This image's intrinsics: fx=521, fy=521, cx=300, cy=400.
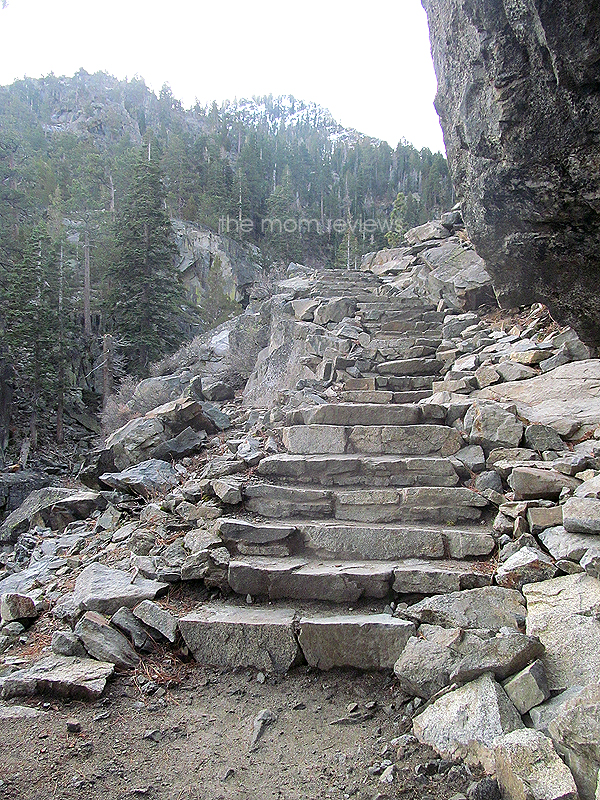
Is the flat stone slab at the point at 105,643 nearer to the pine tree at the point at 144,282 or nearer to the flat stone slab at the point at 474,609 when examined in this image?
the flat stone slab at the point at 474,609

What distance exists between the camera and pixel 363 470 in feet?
20.2

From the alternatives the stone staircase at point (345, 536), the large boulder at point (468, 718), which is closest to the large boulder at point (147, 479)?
the stone staircase at point (345, 536)

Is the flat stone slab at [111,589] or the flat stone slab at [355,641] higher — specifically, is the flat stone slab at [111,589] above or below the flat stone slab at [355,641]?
above

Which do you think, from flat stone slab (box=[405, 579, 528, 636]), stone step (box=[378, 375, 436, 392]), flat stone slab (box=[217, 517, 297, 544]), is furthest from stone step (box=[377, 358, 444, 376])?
flat stone slab (box=[405, 579, 528, 636])

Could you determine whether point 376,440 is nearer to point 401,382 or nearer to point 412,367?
point 401,382

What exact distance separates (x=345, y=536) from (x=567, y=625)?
2232 millimetres

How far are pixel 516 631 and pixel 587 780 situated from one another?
45.5 inches

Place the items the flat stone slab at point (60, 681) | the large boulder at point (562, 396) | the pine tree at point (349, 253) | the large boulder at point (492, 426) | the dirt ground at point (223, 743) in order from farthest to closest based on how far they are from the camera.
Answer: the pine tree at point (349, 253) → the large boulder at point (492, 426) → the large boulder at point (562, 396) → the flat stone slab at point (60, 681) → the dirt ground at point (223, 743)

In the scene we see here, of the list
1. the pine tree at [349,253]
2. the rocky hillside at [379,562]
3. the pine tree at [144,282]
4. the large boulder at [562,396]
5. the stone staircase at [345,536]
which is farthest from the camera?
the pine tree at [349,253]

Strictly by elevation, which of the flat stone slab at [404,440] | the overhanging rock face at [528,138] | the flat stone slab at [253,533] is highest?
the overhanging rock face at [528,138]

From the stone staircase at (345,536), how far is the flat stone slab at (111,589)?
0.56 meters

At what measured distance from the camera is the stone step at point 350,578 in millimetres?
4531

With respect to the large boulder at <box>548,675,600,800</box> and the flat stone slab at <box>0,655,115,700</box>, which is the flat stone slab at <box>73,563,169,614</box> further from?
the large boulder at <box>548,675,600,800</box>

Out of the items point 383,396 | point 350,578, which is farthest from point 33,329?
point 350,578
